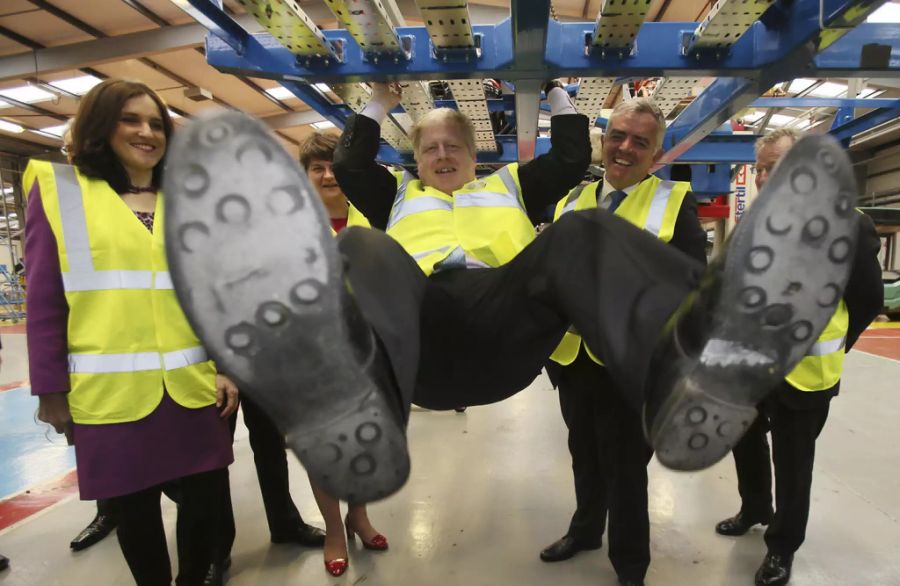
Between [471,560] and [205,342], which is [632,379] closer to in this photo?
[205,342]

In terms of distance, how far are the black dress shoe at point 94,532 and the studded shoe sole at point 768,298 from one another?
213 centimetres

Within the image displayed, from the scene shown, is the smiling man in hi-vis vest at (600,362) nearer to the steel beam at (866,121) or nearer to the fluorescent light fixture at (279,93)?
the steel beam at (866,121)

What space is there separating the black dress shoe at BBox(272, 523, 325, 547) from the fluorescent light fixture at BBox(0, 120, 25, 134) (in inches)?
388

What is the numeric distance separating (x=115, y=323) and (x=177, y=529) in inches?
24.9

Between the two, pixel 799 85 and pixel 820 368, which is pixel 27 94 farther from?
pixel 799 85

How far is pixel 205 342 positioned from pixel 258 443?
1343mm

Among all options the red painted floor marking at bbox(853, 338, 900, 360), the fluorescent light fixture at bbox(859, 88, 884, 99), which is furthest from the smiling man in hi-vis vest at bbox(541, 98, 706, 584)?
the fluorescent light fixture at bbox(859, 88, 884, 99)

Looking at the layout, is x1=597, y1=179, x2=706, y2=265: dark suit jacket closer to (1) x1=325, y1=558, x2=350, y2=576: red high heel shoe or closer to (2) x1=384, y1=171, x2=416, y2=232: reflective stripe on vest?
(2) x1=384, y1=171, x2=416, y2=232: reflective stripe on vest

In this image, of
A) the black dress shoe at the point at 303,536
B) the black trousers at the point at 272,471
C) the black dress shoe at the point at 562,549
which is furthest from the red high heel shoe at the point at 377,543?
the black dress shoe at the point at 562,549

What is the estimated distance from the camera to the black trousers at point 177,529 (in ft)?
4.15

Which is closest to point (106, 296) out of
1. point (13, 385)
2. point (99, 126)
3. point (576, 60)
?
point (99, 126)

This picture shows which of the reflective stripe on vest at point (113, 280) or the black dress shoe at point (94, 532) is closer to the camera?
the reflective stripe on vest at point (113, 280)

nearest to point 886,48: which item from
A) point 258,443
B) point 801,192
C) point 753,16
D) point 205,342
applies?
point 753,16

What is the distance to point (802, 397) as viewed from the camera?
5.06 ft
